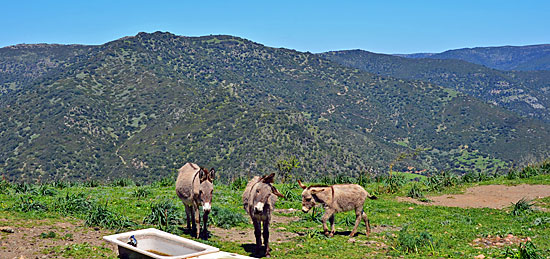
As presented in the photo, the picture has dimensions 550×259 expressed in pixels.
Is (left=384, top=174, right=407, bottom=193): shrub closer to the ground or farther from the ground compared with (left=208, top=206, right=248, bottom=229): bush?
closer to the ground

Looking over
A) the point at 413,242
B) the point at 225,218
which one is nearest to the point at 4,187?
the point at 225,218

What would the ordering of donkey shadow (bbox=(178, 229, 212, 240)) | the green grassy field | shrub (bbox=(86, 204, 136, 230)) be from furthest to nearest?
shrub (bbox=(86, 204, 136, 230)) < donkey shadow (bbox=(178, 229, 212, 240)) < the green grassy field

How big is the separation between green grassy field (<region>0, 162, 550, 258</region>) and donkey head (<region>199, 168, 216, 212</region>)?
1301 mm

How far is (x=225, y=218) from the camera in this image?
1575 centimetres

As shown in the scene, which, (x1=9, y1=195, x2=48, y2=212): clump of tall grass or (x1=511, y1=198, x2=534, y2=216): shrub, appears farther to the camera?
(x1=511, y1=198, x2=534, y2=216): shrub

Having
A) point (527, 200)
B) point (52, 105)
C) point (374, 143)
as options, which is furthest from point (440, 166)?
point (527, 200)

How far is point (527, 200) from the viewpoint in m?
21.1

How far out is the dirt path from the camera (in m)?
21.5

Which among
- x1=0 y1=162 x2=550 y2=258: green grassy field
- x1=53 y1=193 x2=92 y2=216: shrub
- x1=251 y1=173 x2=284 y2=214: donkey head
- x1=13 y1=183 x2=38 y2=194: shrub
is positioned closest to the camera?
x1=251 y1=173 x2=284 y2=214: donkey head

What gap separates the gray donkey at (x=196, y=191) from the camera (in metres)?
12.6

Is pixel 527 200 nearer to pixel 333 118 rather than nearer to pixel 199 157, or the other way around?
pixel 199 157

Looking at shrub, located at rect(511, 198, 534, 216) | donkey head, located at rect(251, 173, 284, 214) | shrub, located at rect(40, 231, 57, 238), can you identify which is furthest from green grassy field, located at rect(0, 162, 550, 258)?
donkey head, located at rect(251, 173, 284, 214)

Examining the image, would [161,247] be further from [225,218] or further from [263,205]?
[225,218]

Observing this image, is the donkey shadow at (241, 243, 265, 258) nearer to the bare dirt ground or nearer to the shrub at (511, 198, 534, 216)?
the bare dirt ground
